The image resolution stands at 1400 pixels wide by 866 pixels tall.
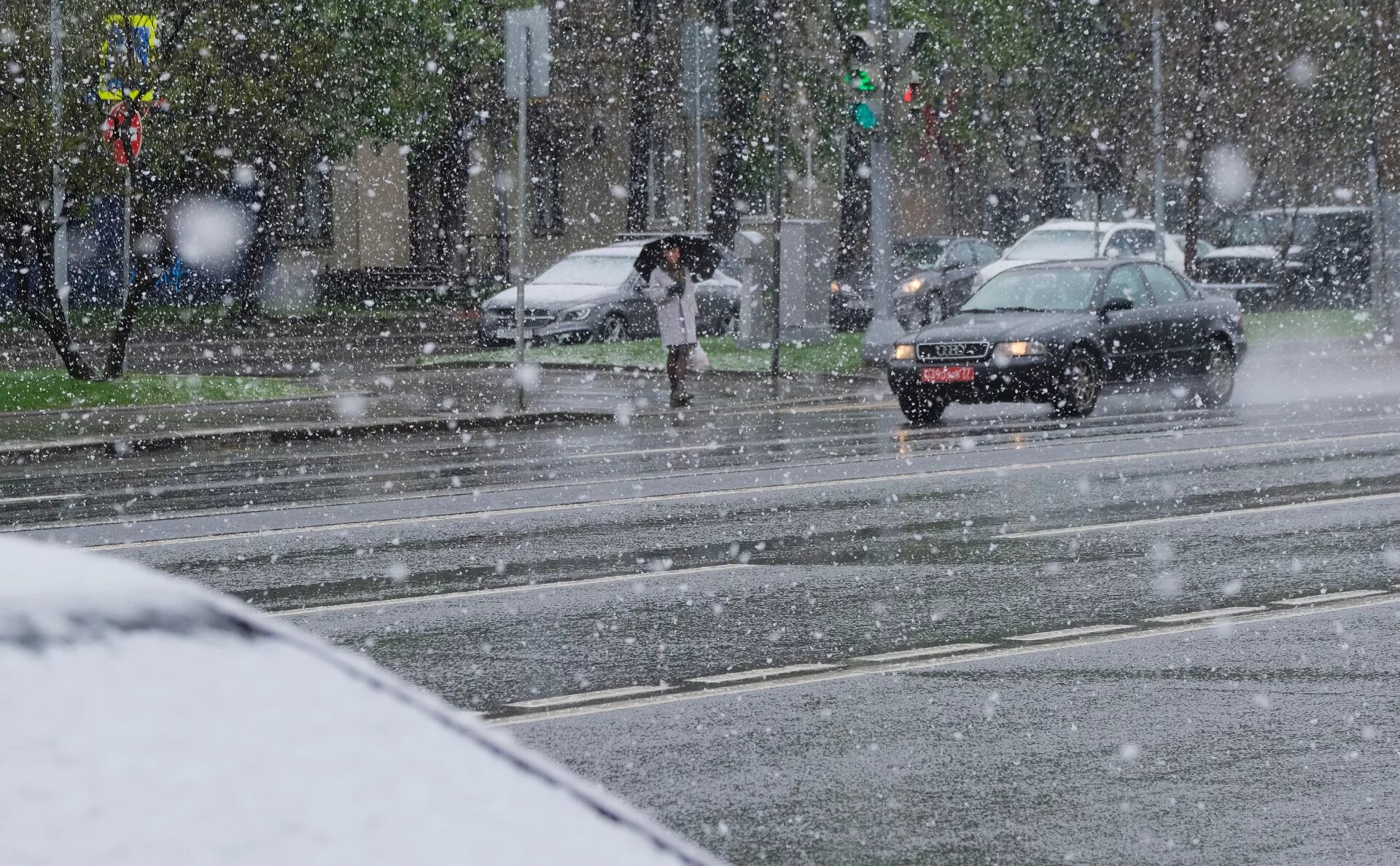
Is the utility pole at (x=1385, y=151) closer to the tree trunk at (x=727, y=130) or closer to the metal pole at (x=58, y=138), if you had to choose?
the tree trunk at (x=727, y=130)

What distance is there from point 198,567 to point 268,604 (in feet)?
4.26

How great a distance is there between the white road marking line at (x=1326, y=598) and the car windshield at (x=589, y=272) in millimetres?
24281

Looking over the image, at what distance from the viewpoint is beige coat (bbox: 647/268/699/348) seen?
2195cm

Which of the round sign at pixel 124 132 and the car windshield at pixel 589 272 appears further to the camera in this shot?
the car windshield at pixel 589 272

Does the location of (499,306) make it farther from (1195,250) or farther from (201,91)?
(1195,250)

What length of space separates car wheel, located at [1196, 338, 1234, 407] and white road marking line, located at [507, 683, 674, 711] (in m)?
15.4

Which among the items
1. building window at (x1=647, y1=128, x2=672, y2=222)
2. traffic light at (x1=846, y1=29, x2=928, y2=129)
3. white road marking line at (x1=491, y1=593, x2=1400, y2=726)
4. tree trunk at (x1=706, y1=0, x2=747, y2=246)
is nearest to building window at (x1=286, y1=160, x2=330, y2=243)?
building window at (x1=647, y1=128, x2=672, y2=222)

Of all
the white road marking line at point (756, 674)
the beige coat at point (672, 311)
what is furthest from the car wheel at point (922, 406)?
the white road marking line at point (756, 674)

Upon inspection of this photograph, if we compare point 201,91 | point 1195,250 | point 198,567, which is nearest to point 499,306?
point 201,91

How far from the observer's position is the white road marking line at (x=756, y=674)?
7641 mm

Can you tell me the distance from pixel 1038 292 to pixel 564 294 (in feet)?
41.4

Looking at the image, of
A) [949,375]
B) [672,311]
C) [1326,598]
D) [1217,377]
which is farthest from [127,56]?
[1326,598]

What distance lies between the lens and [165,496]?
1415 cm

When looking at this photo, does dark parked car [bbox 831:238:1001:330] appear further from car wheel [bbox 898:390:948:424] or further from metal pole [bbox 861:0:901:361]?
car wheel [bbox 898:390:948:424]
